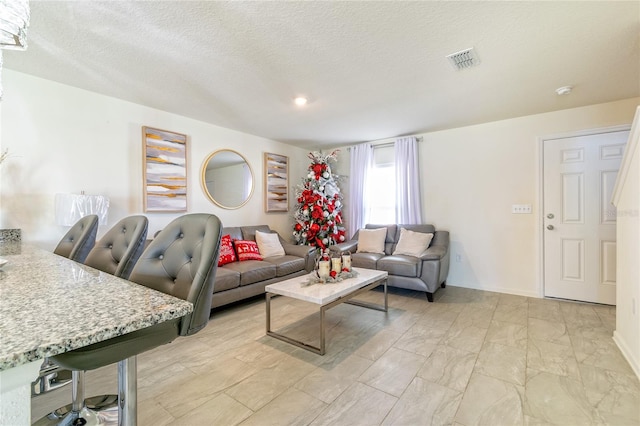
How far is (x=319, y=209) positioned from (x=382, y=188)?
1.15 m

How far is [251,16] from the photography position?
71.5 inches

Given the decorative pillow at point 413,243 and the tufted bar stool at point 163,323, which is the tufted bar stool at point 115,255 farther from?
the decorative pillow at point 413,243

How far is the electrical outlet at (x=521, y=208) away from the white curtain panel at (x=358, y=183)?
2142 mm

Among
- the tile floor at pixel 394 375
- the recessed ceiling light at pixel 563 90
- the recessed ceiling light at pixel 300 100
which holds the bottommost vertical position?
the tile floor at pixel 394 375

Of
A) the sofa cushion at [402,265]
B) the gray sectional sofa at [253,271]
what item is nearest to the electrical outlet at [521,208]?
the sofa cushion at [402,265]

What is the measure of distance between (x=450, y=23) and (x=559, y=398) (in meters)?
2.42

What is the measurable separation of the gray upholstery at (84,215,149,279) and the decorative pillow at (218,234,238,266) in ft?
5.80

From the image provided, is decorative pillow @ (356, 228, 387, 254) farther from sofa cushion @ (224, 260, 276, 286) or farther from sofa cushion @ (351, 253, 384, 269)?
sofa cushion @ (224, 260, 276, 286)

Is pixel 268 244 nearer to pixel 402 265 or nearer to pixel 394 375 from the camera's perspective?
pixel 402 265

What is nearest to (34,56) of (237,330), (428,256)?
(237,330)

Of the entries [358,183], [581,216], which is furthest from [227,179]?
[581,216]

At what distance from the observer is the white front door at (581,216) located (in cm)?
323

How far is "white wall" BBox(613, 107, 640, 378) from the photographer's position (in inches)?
76.8

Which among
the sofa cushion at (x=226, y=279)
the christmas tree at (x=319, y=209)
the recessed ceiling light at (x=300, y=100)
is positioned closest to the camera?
the sofa cushion at (x=226, y=279)
